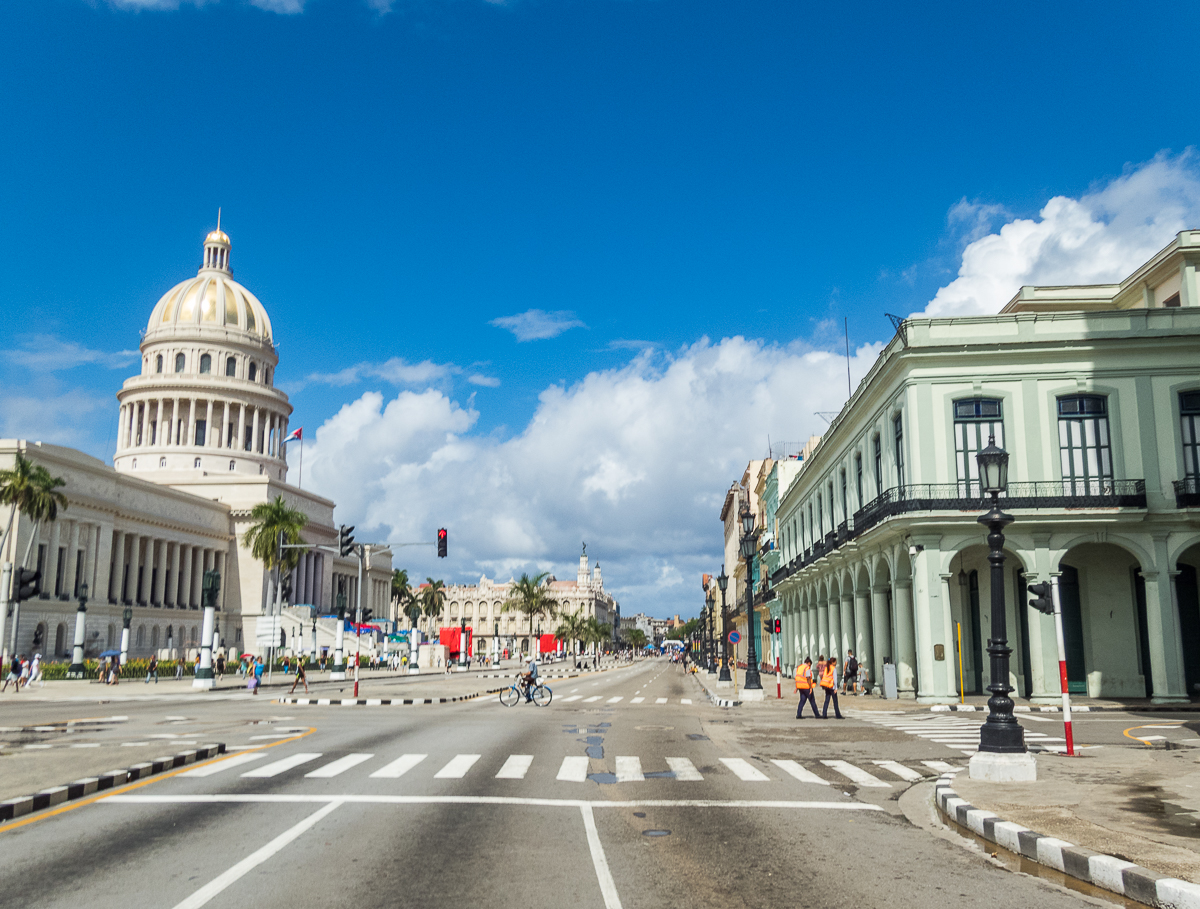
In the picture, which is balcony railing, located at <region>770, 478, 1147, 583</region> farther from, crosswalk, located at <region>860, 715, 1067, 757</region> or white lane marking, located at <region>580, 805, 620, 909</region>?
white lane marking, located at <region>580, 805, 620, 909</region>

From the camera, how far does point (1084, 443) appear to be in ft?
98.9

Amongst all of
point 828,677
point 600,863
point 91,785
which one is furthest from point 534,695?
point 600,863

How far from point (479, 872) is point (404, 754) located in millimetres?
8810

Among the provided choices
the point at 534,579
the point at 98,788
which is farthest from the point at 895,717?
the point at 534,579

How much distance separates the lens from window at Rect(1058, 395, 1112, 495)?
29797mm

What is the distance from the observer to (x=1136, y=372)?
29984 millimetres

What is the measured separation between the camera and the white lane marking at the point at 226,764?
1364 centimetres

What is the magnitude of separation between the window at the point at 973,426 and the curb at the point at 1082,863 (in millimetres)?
21295

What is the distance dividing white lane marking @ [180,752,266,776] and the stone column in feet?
72.8

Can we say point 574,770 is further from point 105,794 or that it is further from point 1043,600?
point 1043,600

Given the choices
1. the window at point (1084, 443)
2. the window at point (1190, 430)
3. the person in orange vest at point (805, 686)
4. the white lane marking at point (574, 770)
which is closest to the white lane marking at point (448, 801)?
the white lane marking at point (574, 770)

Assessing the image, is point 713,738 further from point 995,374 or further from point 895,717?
point 995,374

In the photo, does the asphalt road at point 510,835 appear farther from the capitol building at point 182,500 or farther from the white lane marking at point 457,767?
the capitol building at point 182,500

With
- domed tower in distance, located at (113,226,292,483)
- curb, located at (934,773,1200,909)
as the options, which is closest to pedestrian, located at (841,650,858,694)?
curb, located at (934,773,1200,909)
